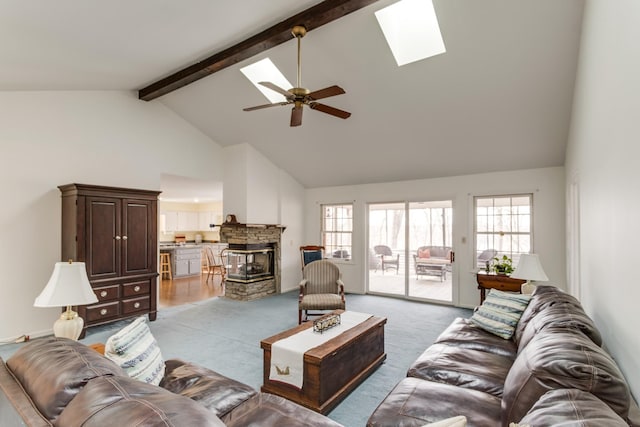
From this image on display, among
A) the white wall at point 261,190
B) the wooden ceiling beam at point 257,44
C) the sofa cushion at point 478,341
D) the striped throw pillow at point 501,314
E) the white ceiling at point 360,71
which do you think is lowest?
the sofa cushion at point 478,341

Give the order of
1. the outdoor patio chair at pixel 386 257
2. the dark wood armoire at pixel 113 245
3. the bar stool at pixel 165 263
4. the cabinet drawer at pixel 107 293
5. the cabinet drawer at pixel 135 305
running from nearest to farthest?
the dark wood armoire at pixel 113 245
the cabinet drawer at pixel 107 293
the cabinet drawer at pixel 135 305
the outdoor patio chair at pixel 386 257
the bar stool at pixel 165 263

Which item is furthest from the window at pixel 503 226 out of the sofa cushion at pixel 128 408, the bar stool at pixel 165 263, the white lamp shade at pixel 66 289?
the bar stool at pixel 165 263

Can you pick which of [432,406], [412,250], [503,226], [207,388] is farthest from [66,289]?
[503,226]

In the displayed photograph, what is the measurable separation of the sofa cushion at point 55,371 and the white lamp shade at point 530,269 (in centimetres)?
385

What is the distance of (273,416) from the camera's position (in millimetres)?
1719

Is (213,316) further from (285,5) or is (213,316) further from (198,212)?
(198,212)

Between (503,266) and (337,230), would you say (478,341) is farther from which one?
(337,230)

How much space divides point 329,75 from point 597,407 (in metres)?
4.19

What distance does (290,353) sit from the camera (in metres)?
2.65

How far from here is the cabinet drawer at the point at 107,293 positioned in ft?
14.5

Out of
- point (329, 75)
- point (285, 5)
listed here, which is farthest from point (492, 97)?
point (285, 5)

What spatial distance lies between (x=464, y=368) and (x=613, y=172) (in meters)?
1.55

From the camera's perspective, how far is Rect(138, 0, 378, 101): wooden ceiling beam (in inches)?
128

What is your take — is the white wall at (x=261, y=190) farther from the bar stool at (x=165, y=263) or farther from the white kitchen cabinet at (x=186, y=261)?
the bar stool at (x=165, y=263)
